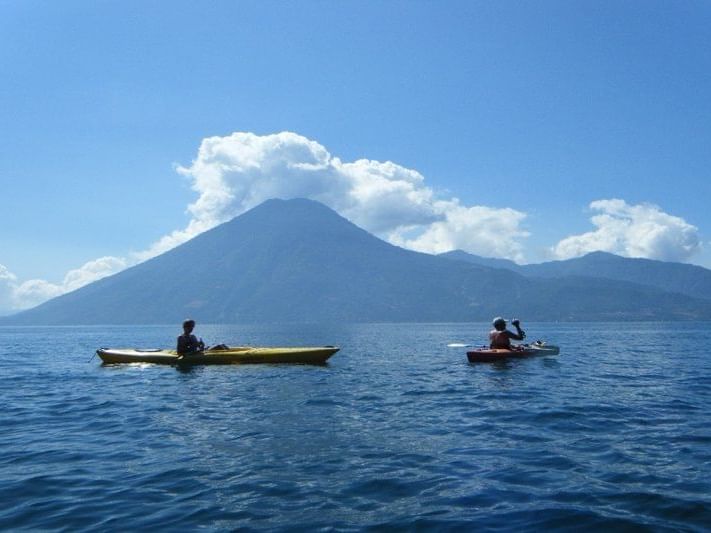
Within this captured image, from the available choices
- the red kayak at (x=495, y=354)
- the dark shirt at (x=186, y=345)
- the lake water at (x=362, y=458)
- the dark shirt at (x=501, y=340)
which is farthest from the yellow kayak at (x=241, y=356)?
the dark shirt at (x=501, y=340)

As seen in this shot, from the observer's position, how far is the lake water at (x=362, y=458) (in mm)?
7789

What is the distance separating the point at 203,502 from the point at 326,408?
874cm

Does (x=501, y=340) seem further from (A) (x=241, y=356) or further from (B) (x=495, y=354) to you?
(A) (x=241, y=356)

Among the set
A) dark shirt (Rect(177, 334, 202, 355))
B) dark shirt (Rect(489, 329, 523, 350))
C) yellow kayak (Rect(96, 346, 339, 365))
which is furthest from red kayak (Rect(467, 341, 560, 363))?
dark shirt (Rect(177, 334, 202, 355))

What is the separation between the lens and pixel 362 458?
10805mm

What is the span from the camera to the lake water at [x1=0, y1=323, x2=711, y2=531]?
779cm

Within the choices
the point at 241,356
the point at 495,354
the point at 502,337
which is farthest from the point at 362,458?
the point at 241,356

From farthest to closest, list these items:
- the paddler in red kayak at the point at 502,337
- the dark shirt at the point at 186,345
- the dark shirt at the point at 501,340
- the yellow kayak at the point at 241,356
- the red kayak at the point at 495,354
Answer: the dark shirt at the point at 186,345 < the yellow kayak at the point at 241,356 < the dark shirt at the point at 501,340 < the paddler in red kayak at the point at 502,337 < the red kayak at the point at 495,354

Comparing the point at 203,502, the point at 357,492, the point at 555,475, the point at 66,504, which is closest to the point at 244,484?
the point at 203,502

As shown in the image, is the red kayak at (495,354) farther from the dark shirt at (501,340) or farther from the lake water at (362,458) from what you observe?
the lake water at (362,458)

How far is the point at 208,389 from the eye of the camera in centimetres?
2158

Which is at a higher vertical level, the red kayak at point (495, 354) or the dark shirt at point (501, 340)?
the dark shirt at point (501, 340)

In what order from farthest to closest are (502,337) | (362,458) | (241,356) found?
1. (241,356)
2. (502,337)
3. (362,458)

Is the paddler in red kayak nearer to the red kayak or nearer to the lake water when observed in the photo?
the red kayak
